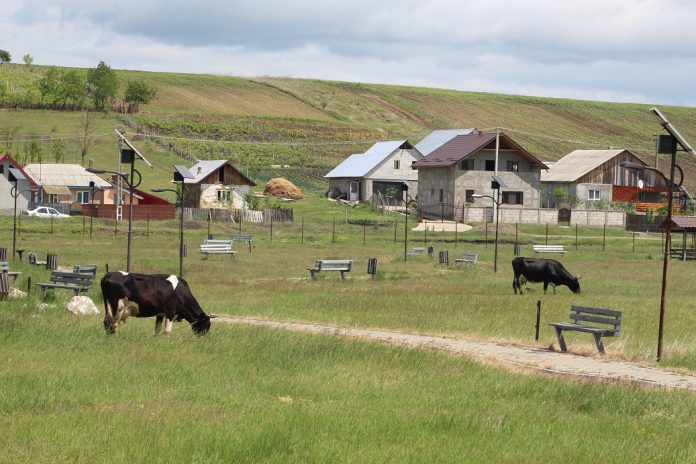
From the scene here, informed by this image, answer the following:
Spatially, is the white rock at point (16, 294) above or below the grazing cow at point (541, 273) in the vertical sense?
below

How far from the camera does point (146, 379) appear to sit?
50.8 ft

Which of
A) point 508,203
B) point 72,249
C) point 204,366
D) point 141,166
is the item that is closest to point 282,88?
point 141,166

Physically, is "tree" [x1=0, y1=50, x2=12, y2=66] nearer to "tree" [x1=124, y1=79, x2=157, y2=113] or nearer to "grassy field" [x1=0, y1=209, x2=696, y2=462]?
"tree" [x1=124, y1=79, x2=157, y2=113]

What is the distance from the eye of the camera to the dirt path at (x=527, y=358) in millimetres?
18234

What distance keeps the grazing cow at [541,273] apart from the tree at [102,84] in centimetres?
9347

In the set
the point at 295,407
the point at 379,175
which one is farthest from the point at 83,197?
the point at 295,407

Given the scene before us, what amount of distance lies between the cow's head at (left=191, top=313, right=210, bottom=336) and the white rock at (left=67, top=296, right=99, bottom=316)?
408cm

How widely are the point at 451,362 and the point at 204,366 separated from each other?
4.38 meters

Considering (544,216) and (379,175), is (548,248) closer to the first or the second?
(544,216)

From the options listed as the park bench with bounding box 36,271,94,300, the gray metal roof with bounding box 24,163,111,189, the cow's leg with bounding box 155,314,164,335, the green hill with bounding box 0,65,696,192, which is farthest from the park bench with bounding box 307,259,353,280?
the green hill with bounding box 0,65,696,192

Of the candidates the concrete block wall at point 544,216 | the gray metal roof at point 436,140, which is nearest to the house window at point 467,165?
the concrete block wall at point 544,216

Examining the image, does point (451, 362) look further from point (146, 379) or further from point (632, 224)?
point (632, 224)

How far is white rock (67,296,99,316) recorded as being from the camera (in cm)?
2406

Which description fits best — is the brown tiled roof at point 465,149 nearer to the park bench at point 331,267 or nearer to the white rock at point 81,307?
the park bench at point 331,267
